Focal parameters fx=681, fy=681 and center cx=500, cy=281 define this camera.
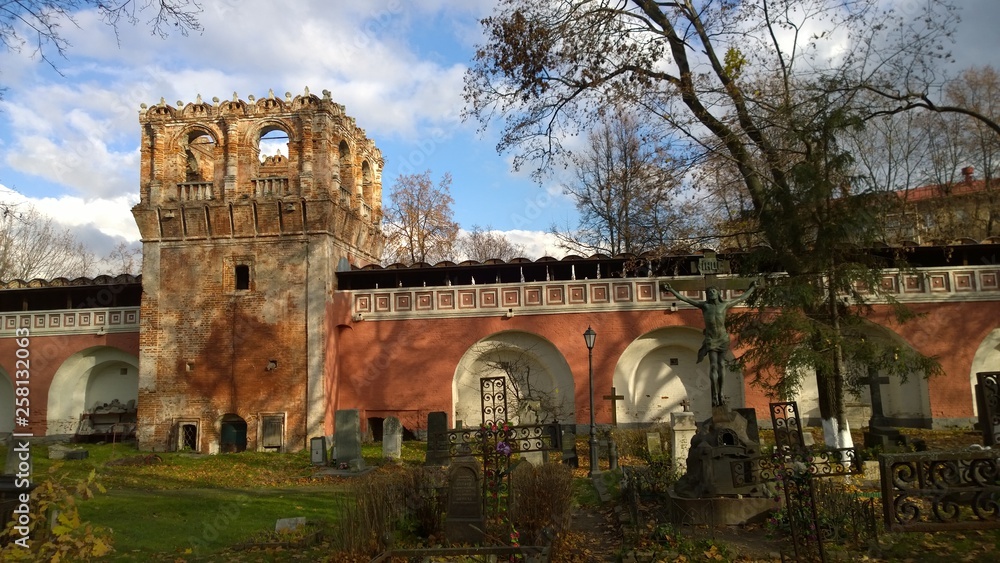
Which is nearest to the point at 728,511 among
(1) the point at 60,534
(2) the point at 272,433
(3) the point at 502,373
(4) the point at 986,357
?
(1) the point at 60,534

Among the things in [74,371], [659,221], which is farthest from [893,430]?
[74,371]

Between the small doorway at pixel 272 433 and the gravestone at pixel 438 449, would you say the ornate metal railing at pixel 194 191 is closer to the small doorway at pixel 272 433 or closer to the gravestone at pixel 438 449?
the small doorway at pixel 272 433

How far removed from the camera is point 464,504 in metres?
8.62

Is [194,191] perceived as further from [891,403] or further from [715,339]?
[891,403]

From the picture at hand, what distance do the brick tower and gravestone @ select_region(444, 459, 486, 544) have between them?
39.1 feet

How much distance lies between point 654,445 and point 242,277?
13207 mm

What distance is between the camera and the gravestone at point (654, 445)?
49.9 feet

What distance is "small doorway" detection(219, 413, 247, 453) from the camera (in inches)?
794

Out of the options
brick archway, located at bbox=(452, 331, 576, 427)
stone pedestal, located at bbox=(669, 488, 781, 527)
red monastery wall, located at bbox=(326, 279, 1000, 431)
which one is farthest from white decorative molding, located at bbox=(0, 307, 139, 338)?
stone pedestal, located at bbox=(669, 488, 781, 527)

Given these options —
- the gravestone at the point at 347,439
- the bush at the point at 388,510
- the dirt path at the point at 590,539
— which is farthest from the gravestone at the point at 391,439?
the bush at the point at 388,510

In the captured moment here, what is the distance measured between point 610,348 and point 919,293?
8.76 metres

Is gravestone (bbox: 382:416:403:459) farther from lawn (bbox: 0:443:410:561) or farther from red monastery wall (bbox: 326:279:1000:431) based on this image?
red monastery wall (bbox: 326:279:1000:431)

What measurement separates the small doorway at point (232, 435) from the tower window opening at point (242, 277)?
3.83m

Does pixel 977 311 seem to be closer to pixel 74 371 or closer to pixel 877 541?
pixel 877 541
